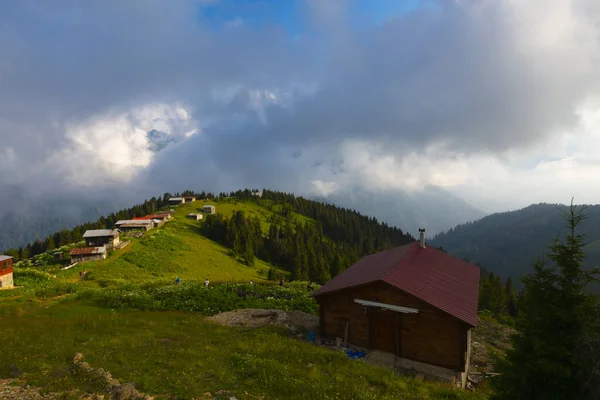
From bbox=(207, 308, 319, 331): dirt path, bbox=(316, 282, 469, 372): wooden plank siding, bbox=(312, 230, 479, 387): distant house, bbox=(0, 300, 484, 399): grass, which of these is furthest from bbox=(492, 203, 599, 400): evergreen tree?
bbox=(207, 308, 319, 331): dirt path

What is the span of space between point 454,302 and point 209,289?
90.1ft

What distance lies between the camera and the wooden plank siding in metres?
18.9

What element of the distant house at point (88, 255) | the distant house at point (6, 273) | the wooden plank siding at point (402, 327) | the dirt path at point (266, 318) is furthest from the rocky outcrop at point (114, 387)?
the distant house at point (88, 255)

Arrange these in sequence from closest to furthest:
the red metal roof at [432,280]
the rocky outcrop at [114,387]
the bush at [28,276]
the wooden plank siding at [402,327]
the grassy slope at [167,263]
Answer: the rocky outcrop at [114,387]
the wooden plank siding at [402,327]
the red metal roof at [432,280]
the bush at [28,276]
the grassy slope at [167,263]

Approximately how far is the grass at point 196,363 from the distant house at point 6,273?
2869 centimetres

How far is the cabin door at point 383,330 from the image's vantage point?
20.7m

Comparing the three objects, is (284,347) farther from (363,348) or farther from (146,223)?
(146,223)

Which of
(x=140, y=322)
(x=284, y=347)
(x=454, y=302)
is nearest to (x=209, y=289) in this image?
(x=140, y=322)

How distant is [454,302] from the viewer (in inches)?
795

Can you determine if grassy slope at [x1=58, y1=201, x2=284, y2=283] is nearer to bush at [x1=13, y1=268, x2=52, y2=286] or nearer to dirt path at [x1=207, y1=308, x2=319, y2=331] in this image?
bush at [x1=13, y1=268, x2=52, y2=286]

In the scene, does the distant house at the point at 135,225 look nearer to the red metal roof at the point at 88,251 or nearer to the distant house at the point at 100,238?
the distant house at the point at 100,238

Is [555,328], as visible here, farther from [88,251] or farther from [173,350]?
[88,251]

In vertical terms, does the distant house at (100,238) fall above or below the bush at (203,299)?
above

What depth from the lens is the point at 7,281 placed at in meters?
47.4
